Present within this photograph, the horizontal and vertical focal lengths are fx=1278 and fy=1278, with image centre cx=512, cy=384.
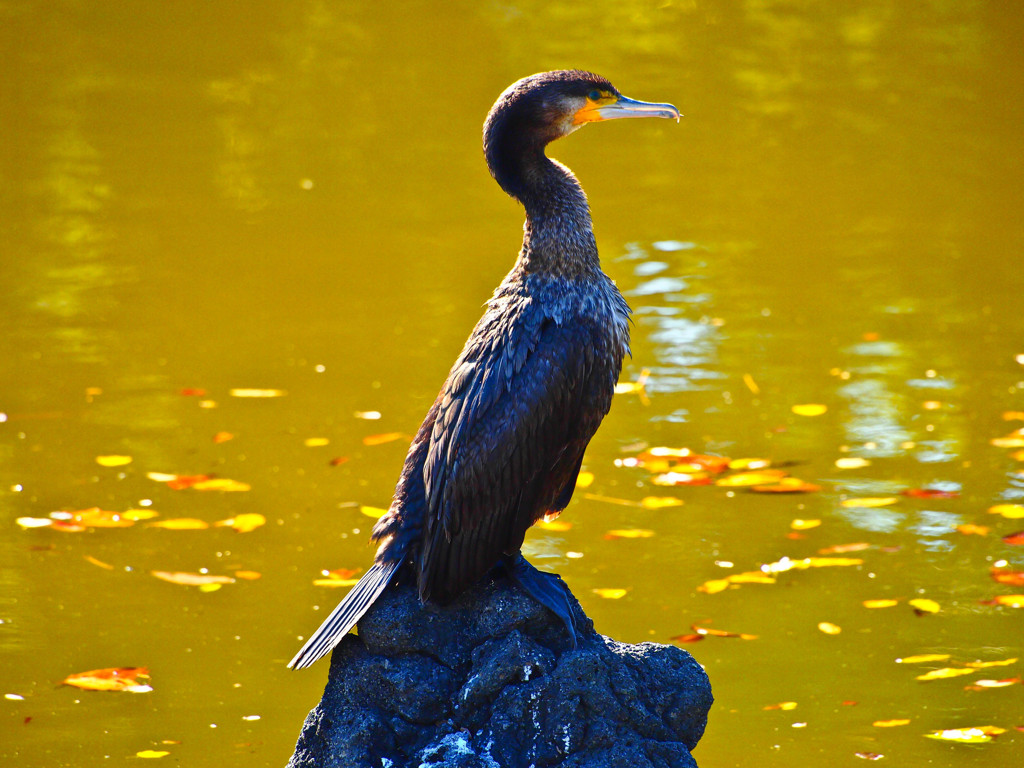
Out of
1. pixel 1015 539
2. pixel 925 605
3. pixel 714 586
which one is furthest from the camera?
pixel 1015 539

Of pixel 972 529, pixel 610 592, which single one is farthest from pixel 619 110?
pixel 972 529

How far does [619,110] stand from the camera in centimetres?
375

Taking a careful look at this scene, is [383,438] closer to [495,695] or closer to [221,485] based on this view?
[221,485]

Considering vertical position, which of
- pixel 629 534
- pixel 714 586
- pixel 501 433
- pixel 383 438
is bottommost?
pixel 714 586

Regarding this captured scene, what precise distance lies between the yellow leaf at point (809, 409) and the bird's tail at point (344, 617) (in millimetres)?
3528

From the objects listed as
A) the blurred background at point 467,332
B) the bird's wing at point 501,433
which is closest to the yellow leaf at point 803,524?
the blurred background at point 467,332

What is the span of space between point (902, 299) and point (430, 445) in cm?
520

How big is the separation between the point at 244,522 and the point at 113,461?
0.88 meters

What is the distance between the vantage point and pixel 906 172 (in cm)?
1005

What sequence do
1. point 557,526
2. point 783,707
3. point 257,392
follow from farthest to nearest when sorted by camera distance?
point 257,392 < point 557,526 < point 783,707

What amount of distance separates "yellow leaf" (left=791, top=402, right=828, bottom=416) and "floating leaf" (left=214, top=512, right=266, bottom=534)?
109 inches

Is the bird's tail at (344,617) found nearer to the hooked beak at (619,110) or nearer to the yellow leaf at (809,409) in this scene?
the hooked beak at (619,110)

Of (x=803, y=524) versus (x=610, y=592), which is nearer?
(x=610, y=592)

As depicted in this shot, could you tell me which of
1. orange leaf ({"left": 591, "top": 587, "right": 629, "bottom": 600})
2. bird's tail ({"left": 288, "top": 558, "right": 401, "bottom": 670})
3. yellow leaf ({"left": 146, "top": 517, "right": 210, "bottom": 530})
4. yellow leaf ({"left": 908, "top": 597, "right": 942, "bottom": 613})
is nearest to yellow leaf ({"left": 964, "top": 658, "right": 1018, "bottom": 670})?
yellow leaf ({"left": 908, "top": 597, "right": 942, "bottom": 613})
